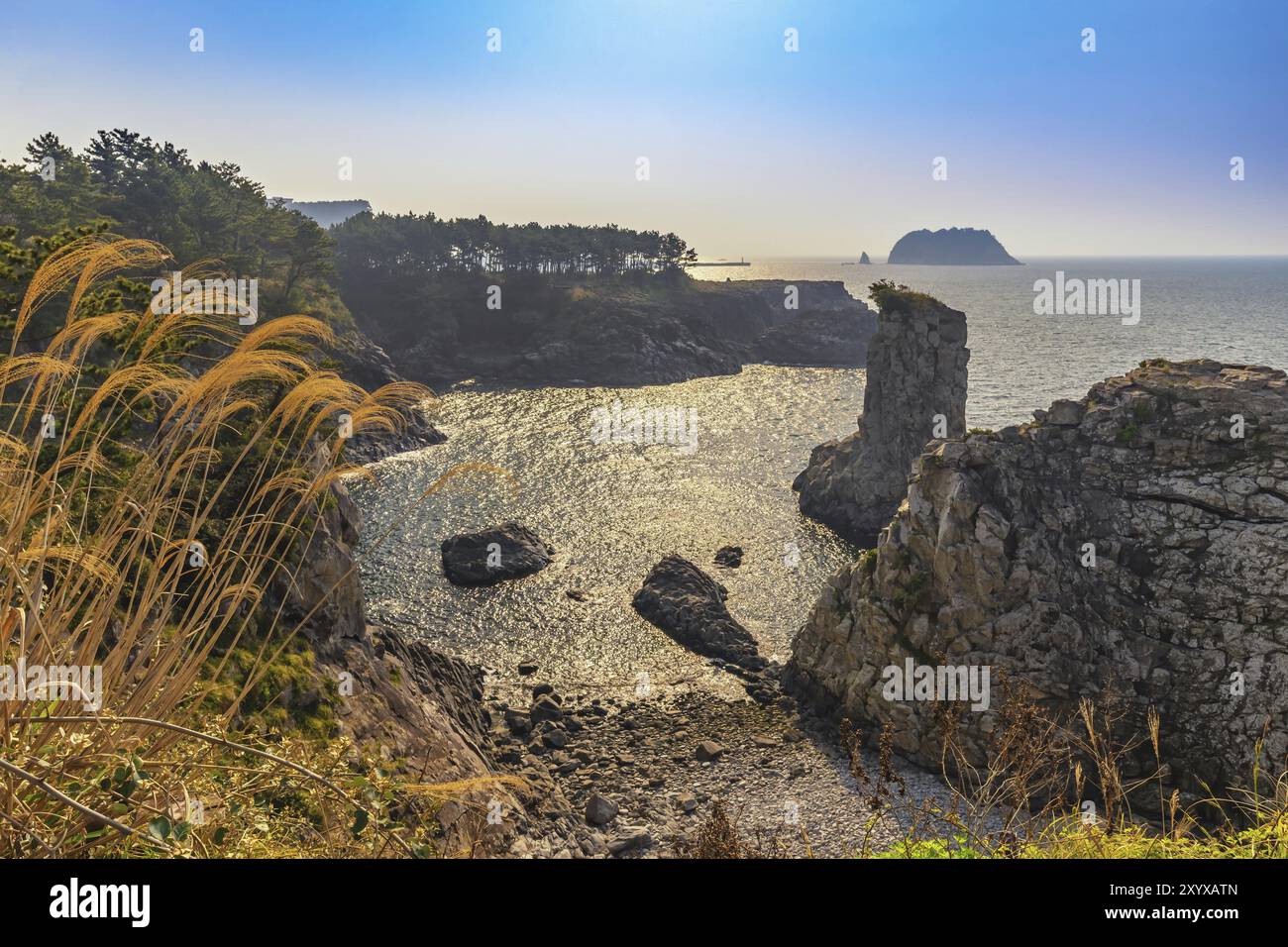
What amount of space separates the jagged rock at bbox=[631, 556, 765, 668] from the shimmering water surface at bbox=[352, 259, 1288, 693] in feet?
2.41

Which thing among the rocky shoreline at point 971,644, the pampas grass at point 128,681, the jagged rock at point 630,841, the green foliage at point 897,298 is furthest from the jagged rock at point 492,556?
the pampas grass at point 128,681

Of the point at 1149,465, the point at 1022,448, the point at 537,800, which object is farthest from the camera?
the point at 1022,448

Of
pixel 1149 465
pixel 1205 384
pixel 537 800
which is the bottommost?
pixel 537 800

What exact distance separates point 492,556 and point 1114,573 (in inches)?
1131

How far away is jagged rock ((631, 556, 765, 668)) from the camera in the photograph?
3391 centimetres

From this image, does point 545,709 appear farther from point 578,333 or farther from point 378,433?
point 578,333

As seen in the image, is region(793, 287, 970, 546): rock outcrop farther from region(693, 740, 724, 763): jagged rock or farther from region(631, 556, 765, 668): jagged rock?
region(693, 740, 724, 763): jagged rock

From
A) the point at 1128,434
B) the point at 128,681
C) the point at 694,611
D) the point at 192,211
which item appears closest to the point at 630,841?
the point at 694,611

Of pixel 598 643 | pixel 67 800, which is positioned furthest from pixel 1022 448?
pixel 67 800

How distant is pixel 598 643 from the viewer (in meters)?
34.5

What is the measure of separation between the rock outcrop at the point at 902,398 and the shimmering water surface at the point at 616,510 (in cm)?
427

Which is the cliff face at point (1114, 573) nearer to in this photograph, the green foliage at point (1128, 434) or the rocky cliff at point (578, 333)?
the green foliage at point (1128, 434)
